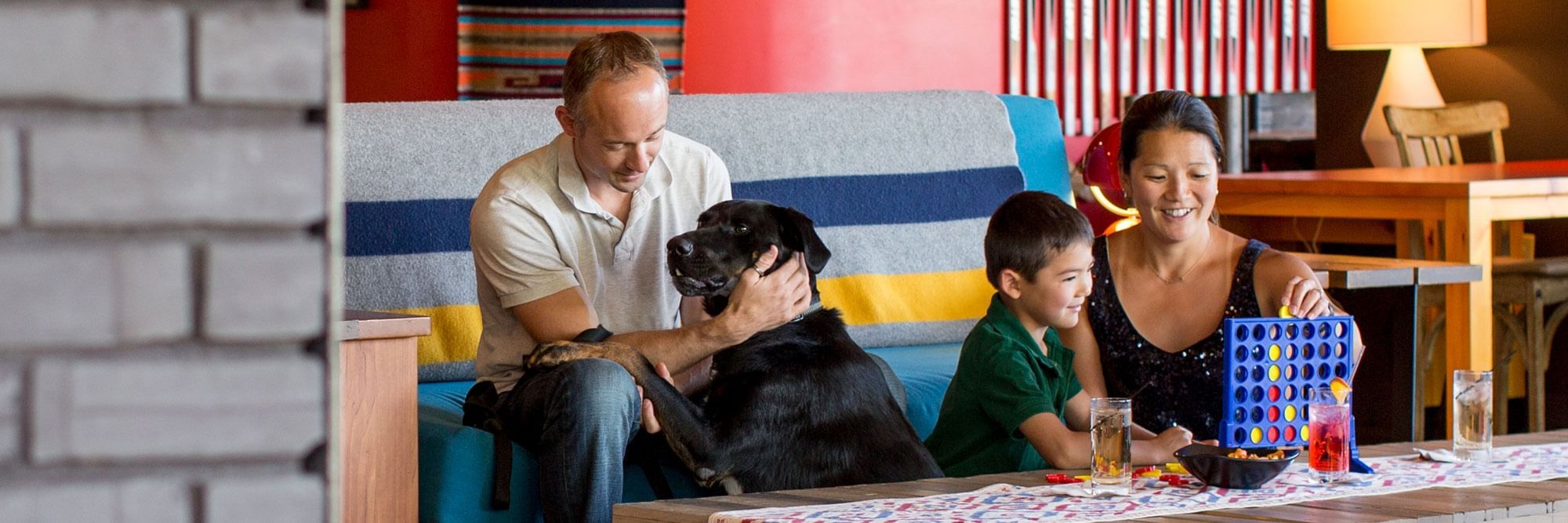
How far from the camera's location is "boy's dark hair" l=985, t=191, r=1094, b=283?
216cm

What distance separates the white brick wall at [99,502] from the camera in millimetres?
450

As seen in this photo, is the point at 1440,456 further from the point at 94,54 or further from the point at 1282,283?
the point at 94,54

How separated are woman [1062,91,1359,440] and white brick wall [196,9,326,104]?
77.5 inches

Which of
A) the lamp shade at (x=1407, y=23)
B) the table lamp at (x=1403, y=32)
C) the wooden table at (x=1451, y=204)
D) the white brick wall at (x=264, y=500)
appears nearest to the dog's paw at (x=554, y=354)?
the white brick wall at (x=264, y=500)

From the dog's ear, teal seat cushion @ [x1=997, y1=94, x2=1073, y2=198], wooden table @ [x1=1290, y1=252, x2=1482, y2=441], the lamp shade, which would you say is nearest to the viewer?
the dog's ear

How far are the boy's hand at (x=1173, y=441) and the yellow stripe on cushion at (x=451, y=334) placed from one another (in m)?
1.27

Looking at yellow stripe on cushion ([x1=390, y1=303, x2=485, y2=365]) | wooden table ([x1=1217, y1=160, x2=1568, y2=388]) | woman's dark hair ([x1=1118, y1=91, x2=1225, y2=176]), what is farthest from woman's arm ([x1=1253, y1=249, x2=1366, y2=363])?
wooden table ([x1=1217, y1=160, x2=1568, y2=388])

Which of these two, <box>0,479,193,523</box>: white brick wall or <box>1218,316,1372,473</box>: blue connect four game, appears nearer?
<box>0,479,193,523</box>: white brick wall

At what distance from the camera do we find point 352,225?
9.03 ft

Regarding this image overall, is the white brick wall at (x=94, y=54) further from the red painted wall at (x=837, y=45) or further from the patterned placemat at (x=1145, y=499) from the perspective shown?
the red painted wall at (x=837, y=45)

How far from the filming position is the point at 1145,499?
1.74m

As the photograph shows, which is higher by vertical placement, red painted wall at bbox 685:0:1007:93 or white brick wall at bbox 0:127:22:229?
red painted wall at bbox 685:0:1007:93

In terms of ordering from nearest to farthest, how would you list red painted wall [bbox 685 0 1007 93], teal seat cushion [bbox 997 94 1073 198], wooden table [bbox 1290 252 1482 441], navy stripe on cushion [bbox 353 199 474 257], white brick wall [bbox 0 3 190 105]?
1. white brick wall [bbox 0 3 190 105]
2. navy stripe on cushion [bbox 353 199 474 257]
3. wooden table [bbox 1290 252 1482 441]
4. teal seat cushion [bbox 997 94 1073 198]
5. red painted wall [bbox 685 0 1007 93]

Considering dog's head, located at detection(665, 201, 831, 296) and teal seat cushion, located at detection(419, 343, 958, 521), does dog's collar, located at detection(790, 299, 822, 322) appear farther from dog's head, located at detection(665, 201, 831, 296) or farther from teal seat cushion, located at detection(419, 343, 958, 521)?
teal seat cushion, located at detection(419, 343, 958, 521)
